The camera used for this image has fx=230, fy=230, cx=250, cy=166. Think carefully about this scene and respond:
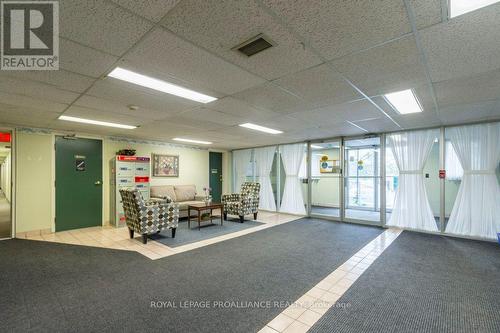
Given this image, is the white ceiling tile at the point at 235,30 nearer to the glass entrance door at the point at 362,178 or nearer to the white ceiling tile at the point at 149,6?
the white ceiling tile at the point at 149,6

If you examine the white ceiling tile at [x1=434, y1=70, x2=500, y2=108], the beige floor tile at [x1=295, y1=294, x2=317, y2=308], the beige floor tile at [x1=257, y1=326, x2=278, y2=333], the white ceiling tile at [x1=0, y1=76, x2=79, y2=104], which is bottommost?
the beige floor tile at [x1=295, y1=294, x2=317, y2=308]

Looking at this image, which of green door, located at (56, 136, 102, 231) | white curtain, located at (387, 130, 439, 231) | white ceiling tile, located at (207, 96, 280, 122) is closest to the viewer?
white ceiling tile, located at (207, 96, 280, 122)

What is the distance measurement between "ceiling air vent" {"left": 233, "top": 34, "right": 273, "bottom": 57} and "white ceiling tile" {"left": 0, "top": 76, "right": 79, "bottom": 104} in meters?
2.34

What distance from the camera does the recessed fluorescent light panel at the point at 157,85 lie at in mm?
2354

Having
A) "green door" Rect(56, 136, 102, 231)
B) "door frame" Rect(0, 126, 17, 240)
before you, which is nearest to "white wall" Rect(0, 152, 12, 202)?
"door frame" Rect(0, 126, 17, 240)

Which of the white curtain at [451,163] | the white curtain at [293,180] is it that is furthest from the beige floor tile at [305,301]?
the white curtain at [451,163]

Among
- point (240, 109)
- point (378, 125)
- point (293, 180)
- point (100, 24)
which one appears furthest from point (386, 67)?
point (293, 180)

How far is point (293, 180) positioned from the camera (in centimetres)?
735

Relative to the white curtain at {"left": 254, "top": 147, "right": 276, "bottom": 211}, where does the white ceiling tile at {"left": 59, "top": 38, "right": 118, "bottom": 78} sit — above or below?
above

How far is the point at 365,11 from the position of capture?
4.74ft

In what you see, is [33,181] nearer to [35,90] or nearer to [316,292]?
[35,90]

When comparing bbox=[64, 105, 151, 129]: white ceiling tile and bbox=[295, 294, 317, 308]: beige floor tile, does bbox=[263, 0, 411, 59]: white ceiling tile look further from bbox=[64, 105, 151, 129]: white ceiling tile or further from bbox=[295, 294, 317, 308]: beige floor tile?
bbox=[64, 105, 151, 129]: white ceiling tile

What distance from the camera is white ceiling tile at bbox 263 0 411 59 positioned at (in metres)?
1.39

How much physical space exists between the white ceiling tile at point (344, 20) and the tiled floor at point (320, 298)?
7.75 feet
